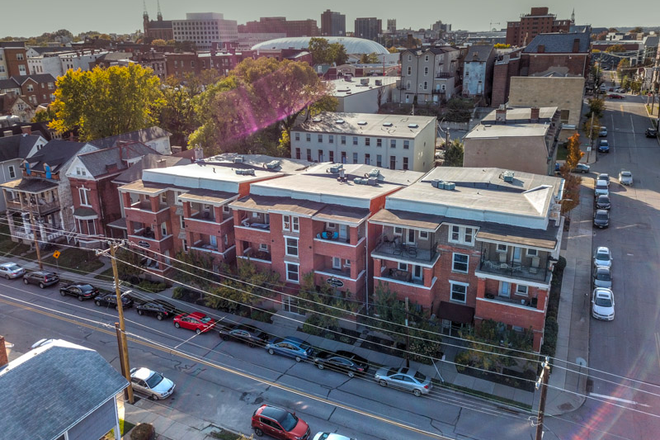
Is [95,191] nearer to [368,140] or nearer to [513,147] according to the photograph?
[368,140]

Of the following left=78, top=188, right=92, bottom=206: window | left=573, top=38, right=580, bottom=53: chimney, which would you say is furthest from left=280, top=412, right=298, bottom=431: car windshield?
left=573, top=38, right=580, bottom=53: chimney

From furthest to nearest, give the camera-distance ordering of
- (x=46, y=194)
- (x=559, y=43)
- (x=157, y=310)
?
(x=559, y=43), (x=46, y=194), (x=157, y=310)

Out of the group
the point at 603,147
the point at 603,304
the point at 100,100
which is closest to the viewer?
the point at 603,304

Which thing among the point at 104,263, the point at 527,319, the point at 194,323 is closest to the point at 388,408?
the point at 527,319

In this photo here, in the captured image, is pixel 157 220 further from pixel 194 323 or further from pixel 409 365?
pixel 409 365

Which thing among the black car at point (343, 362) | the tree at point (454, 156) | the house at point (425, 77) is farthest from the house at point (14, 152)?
the house at point (425, 77)

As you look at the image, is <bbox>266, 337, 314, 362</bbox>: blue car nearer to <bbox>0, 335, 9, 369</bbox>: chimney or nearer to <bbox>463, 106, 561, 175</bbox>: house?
<bbox>0, 335, 9, 369</bbox>: chimney

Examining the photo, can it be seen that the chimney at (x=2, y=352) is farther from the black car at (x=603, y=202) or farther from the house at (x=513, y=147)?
the black car at (x=603, y=202)

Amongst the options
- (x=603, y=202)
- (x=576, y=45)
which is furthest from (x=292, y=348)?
(x=576, y=45)
